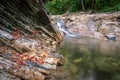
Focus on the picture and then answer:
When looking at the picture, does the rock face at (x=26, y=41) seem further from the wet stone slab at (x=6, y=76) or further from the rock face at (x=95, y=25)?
the rock face at (x=95, y=25)

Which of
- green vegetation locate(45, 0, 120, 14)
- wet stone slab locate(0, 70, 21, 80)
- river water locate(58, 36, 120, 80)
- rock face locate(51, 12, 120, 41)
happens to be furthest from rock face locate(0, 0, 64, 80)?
green vegetation locate(45, 0, 120, 14)

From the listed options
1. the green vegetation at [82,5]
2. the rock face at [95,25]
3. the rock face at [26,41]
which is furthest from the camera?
the green vegetation at [82,5]

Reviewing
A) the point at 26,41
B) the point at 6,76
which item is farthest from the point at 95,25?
the point at 6,76

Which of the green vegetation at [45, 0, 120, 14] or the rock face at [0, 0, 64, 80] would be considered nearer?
the rock face at [0, 0, 64, 80]

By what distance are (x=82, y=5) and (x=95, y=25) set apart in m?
11.0

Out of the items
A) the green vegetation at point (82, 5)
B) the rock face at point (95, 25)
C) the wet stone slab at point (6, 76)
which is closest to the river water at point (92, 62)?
the wet stone slab at point (6, 76)

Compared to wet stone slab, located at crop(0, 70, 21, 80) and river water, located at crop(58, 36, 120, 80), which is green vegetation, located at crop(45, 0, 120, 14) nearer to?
river water, located at crop(58, 36, 120, 80)

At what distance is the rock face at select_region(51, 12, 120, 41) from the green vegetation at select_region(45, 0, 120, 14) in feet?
19.8

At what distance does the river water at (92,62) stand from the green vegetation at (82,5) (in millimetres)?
16626

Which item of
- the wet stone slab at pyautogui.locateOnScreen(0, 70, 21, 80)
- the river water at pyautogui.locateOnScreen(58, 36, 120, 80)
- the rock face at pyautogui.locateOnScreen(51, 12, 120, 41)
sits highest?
the rock face at pyautogui.locateOnScreen(51, 12, 120, 41)

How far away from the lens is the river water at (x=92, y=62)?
15.4 m

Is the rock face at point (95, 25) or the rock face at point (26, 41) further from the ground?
the rock face at point (95, 25)

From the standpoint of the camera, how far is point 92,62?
18922mm

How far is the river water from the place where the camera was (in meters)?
15.4
